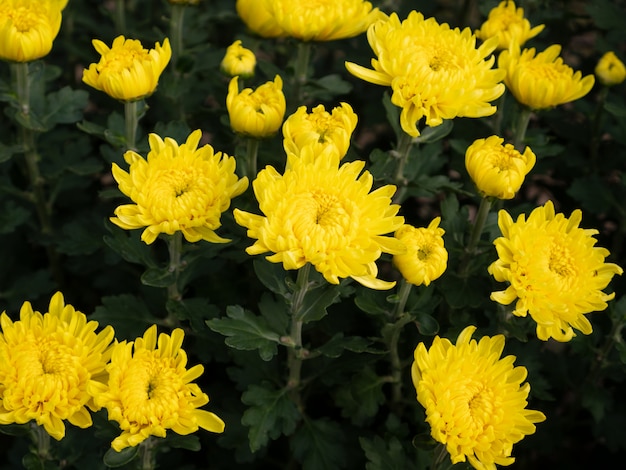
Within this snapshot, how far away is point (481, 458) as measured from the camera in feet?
4.49

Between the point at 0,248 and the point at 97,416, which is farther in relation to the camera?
the point at 0,248

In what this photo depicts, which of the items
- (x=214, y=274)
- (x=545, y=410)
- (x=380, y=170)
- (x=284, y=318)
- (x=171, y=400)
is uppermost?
(x=380, y=170)

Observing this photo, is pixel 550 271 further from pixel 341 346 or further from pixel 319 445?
pixel 319 445

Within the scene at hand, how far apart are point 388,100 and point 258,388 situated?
76 cm

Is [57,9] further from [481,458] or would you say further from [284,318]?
[481,458]

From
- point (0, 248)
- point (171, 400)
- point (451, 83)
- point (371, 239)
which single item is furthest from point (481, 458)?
point (0, 248)

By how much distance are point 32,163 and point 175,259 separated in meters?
0.66

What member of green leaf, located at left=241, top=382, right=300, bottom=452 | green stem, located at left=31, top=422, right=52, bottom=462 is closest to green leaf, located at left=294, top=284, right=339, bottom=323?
green leaf, located at left=241, top=382, right=300, bottom=452

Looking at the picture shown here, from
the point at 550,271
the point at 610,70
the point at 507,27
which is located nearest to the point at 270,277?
the point at 550,271

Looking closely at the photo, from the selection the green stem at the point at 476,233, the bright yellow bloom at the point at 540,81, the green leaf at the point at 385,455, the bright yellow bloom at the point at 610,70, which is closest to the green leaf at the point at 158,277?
the green leaf at the point at 385,455

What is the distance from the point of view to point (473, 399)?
4.54ft

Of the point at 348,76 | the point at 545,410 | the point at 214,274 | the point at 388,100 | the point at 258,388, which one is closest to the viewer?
the point at 258,388

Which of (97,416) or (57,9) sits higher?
(57,9)

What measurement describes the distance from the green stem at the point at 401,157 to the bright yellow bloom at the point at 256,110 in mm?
319
